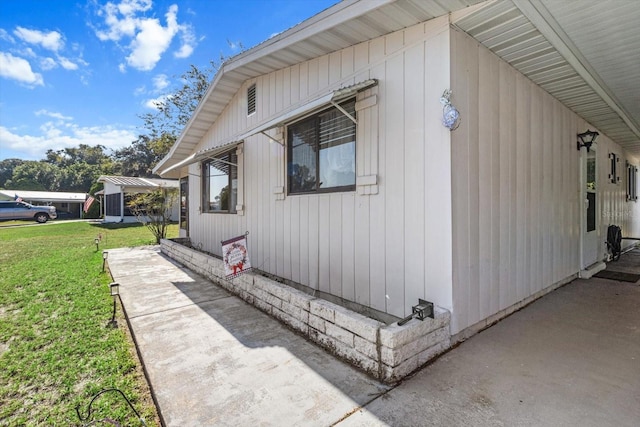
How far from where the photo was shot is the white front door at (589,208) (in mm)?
5238

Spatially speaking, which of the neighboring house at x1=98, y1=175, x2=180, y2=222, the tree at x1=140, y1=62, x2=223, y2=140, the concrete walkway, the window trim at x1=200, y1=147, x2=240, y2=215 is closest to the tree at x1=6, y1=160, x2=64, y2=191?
the neighboring house at x1=98, y1=175, x2=180, y2=222

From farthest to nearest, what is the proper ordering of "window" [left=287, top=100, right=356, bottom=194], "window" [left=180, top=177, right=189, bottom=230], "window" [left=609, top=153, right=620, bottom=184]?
"window" [left=180, top=177, right=189, bottom=230] < "window" [left=609, top=153, right=620, bottom=184] < "window" [left=287, top=100, right=356, bottom=194]

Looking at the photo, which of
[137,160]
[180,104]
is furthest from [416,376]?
[137,160]

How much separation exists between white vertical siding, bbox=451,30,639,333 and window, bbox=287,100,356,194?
4.04 ft

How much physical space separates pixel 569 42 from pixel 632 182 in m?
8.75

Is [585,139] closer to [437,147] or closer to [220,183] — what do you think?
[437,147]

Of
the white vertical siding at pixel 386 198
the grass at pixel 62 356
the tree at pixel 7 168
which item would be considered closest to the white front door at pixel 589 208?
the white vertical siding at pixel 386 198

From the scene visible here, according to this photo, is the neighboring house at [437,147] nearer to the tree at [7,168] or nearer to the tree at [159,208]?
the tree at [159,208]

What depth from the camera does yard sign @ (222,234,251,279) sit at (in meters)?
4.19

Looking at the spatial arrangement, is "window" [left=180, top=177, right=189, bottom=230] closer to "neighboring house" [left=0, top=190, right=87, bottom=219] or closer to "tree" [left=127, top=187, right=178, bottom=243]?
"tree" [left=127, top=187, right=178, bottom=243]

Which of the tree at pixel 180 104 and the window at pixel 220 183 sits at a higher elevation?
the tree at pixel 180 104

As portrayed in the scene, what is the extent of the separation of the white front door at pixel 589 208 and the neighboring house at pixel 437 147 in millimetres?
63

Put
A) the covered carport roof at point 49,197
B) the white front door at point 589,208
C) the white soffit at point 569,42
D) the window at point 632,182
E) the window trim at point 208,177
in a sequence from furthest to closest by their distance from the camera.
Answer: the covered carport roof at point 49,197 → the window at point 632,182 → the window trim at point 208,177 → the white front door at point 589,208 → the white soffit at point 569,42

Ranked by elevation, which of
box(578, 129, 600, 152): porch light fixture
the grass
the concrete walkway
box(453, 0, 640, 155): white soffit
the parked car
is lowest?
the grass
